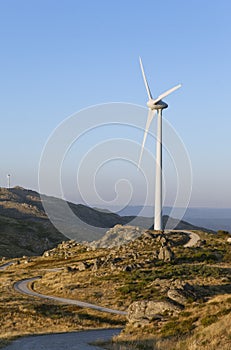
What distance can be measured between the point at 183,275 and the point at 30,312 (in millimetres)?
30532

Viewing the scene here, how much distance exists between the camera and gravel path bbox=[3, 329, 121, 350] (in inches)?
1286

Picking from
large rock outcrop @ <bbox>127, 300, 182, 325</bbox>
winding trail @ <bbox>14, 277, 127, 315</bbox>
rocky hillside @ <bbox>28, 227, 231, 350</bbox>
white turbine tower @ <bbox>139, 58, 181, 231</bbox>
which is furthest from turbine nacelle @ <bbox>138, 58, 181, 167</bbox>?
large rock outcrop @ <bbox>127, 300, 182, 325</bbox>

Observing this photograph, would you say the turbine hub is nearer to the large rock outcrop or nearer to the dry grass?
the dry grass

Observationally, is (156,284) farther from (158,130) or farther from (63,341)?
(158,130)

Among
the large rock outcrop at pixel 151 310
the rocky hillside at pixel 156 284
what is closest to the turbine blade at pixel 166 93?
the rocky hillside at pixel 156 284

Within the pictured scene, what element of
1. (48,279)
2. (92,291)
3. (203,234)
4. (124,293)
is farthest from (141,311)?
(203,234)

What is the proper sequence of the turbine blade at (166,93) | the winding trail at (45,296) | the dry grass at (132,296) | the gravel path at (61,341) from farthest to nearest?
1. the turbine blade at (166,93)
2. the winding trail at (45,296)
3. the gravel path at (61,341)
4. the dry grass at (132,296)

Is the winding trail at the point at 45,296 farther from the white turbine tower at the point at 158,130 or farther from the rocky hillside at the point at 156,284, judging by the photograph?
the white turbine tower at the point at 158,130

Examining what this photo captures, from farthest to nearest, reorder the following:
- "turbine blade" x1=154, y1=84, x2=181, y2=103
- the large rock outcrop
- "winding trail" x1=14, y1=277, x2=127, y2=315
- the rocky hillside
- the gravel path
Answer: "turbine blade" x1=154, y1=84, x2=181, y2=103 < "winding trail" x1=14, y1=277, x2=127, y2=315 < the large rock outcrop < the rocky hillside < the gravel path

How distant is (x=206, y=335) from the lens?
27703 millimetres

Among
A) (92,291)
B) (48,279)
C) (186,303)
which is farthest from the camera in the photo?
(48,279)

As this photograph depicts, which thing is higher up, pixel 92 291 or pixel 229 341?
pixel 229 341

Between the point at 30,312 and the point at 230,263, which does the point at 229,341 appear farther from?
the point at 230,263

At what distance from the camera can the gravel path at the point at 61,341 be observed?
1286 inches
